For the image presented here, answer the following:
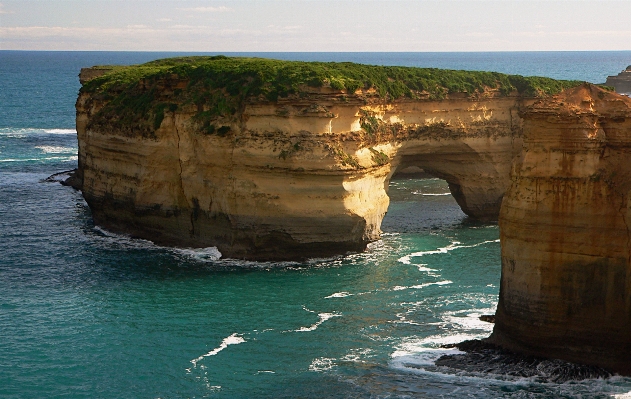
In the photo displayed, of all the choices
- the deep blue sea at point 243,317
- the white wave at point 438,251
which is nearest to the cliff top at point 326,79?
the deep blue sea at point 243,317

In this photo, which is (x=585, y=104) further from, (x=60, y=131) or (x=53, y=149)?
(x=60, y=131)

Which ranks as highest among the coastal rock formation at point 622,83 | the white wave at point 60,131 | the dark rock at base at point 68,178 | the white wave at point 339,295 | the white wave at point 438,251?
the coastal rock formation at point 622,83

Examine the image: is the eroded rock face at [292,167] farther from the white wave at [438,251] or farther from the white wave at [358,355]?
the white wave at [358,355]

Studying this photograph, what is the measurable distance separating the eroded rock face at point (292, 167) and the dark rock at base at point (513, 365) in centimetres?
1280

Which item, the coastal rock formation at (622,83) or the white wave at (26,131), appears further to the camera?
the coastal rock formation at (622,83)

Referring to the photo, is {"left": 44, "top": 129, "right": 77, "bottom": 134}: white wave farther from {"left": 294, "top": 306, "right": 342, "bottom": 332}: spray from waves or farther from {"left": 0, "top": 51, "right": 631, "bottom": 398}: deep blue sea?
{"left": 294, "top": 306, "right": 342, "bottom": 332}: spray from waves

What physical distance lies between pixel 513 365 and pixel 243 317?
9919 mm

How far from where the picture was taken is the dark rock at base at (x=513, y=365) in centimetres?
2528

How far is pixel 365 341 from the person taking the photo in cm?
2933

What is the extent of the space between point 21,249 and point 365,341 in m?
18.9

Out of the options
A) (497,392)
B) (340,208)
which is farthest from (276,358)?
(340,208)

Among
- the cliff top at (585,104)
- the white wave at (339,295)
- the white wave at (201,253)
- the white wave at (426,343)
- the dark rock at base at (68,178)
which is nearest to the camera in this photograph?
the cliff top at (585,104)

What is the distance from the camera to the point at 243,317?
32156mm

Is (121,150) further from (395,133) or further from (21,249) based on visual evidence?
(395,133)
